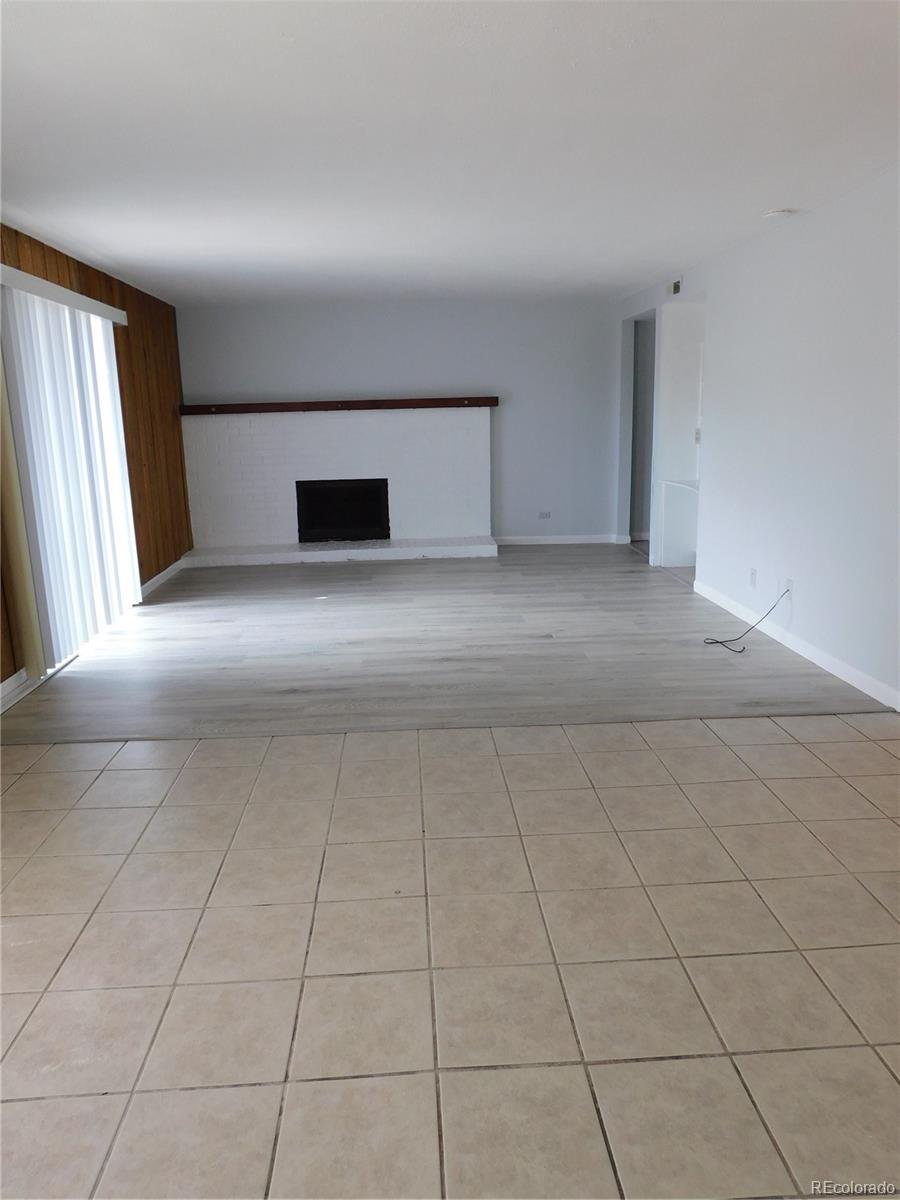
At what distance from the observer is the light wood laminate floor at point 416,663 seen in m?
3.89

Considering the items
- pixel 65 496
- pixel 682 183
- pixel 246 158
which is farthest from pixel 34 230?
pixel 682 183

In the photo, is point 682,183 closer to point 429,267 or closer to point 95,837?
point 429,267

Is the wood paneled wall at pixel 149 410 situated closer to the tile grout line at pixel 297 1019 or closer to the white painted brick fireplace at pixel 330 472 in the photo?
the white painted brick fireplace at pixel 330 472

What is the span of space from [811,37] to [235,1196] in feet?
9.48

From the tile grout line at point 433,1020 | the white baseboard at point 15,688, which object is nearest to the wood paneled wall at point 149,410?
the white baseboard at point 15,688

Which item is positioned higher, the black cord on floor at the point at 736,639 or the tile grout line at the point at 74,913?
the black cord on floor at the point at 736,639

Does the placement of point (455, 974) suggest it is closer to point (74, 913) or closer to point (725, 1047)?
point (725, 1047)

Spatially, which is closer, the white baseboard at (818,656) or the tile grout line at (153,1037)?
the tile grout line at (153,1037)

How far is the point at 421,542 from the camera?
7980 mm

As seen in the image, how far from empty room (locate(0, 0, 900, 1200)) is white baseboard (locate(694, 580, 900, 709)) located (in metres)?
0.05

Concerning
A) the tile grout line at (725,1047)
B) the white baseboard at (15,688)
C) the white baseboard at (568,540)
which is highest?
the white baseboard at (568,540)

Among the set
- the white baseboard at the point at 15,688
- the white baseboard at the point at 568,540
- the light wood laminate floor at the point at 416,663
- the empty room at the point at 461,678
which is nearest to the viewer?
the empty room at the point at 461,678

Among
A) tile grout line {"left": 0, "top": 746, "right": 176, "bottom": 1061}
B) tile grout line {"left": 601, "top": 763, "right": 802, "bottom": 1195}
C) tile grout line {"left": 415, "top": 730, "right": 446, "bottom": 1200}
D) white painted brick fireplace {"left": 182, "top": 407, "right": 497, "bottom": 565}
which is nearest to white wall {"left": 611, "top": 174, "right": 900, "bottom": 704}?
tile grout line {"left": 601, "top": 763, "right": 802, "bottom": 1195}

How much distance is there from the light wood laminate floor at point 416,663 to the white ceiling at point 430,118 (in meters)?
2.23
